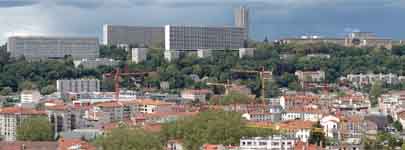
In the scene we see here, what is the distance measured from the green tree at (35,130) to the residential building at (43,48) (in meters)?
31.5

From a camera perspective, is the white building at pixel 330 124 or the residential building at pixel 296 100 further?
the residential building at pixel 296 100

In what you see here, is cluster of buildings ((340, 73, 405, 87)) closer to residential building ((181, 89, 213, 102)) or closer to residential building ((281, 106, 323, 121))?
residential building ((181, 89, 213, 102))

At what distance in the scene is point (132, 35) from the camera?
79375 millimetres

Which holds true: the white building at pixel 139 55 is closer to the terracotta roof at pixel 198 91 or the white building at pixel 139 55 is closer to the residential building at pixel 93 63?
the residential building at pixel 93 63

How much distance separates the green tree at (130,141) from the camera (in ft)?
91.8

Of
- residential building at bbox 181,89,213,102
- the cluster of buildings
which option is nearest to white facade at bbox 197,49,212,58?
the cluster of buildings

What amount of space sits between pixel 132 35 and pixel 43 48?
39.4 ft

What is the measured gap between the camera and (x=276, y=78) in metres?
58.3

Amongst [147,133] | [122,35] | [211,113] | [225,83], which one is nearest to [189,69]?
[225,83]

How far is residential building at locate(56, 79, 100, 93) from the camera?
5388 cm

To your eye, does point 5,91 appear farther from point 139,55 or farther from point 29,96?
point 139,55

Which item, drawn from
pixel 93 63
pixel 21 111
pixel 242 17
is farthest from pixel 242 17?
pixel 21 111

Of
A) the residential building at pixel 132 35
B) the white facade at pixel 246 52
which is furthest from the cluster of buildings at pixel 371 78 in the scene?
the residential building at pixel 132 35

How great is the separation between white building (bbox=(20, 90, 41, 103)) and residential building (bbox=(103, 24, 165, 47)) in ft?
92.9
